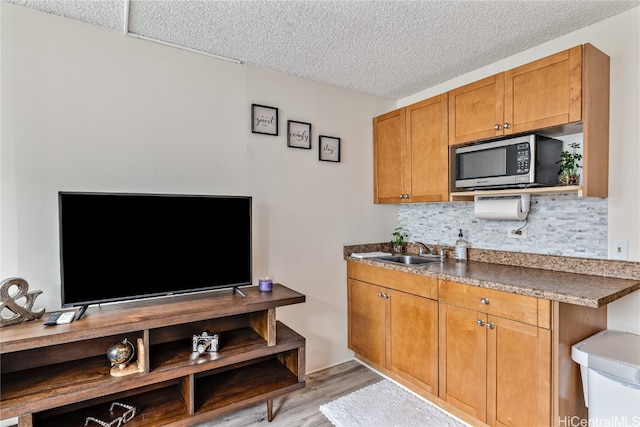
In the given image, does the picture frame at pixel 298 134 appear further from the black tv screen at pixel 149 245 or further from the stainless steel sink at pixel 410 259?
the stainless steel sink at pixel 410 259

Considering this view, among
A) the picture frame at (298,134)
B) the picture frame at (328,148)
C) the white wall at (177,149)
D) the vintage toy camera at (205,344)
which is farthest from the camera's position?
the picture frame at (328,148)

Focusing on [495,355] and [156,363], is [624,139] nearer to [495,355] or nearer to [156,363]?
[495,355]

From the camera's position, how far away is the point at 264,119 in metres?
2.51

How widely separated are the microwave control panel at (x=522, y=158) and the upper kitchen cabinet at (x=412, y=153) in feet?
1.72

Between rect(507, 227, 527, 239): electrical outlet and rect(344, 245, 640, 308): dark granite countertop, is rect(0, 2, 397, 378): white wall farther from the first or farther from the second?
rect(507, 227, 527, 239): electrical outlet

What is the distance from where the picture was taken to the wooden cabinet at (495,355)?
168cm

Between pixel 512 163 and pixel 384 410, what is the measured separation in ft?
5.91

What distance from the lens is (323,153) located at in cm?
282

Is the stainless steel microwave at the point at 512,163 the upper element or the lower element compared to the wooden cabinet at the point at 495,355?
upper

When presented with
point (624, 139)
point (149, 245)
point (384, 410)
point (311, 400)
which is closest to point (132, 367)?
point (149, 245)

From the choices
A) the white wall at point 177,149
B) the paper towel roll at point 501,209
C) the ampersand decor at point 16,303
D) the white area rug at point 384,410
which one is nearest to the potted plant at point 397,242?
the white wall at point 177,149

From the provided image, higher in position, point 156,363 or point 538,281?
point 538,281

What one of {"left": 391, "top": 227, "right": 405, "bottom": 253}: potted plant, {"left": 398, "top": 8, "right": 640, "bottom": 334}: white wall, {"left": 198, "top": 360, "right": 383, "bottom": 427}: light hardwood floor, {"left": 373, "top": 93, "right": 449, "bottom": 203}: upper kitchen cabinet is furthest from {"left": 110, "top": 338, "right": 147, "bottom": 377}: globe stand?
{"left": 398, "top": 8, "right": 640, "bottom": 334}: white wall

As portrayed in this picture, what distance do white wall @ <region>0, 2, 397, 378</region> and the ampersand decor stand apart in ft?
0.51
